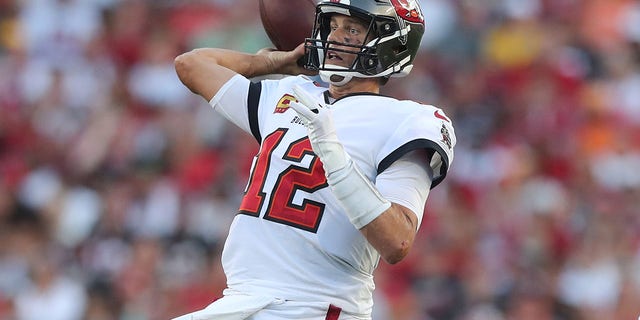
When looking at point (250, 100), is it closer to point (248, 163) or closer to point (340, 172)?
point (340, 172)

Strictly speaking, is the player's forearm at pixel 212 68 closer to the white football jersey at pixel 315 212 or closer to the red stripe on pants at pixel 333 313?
the white football jersey at pixel 315 212

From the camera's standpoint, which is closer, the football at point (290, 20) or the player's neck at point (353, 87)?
the player's neck at point (353, 87)

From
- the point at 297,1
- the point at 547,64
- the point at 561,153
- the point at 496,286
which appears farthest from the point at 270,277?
the point at 547,64

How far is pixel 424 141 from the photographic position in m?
3.58

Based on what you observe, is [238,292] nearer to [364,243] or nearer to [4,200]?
[364,243]

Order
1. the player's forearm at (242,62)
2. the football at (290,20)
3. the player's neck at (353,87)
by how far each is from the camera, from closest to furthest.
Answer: the player's neck at (353,87) → the player's forearm at (242,62) → the football at (290,20)

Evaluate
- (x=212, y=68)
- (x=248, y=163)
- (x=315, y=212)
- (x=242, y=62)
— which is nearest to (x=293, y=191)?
(x=315, y=212)

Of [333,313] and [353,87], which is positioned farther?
Answer: [353,87]

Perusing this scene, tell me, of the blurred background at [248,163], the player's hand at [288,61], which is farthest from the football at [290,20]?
the blurred background at [248,163]

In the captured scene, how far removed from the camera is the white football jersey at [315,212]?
364cm

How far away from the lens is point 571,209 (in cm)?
835

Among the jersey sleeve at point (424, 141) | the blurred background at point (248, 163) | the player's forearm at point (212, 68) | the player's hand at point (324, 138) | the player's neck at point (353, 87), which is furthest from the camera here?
the blurred background at point (248, 163)

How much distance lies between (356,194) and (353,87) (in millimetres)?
692

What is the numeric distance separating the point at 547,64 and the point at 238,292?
618 centimetres
